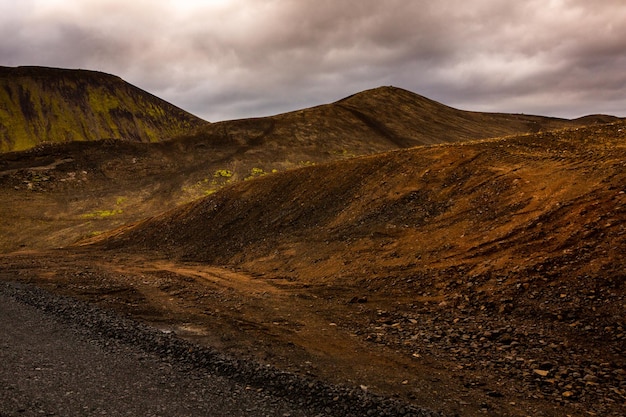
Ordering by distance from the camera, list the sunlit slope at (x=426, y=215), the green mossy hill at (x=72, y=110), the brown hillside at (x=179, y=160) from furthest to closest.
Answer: the green mossy hill at (x=72, y=110)
the brown hillside at (x=179, y=160)
the sunlit slope at (x=426, y=215)

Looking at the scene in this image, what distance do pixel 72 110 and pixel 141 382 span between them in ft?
628

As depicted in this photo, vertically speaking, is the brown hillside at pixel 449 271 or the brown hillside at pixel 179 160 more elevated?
the brown hillside at pixel 179 160

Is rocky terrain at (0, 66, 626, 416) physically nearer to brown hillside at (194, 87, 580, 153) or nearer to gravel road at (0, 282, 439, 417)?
gravel road at (0, 282, 439, 417)

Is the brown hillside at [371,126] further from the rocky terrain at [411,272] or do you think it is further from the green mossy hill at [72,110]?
the green mossy hill at [72,110]

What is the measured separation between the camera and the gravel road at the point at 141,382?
7020 millimetres

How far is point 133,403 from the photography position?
23.8 feet

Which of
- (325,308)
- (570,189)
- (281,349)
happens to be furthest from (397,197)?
(281,349)

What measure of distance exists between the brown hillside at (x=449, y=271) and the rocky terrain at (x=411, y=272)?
0.18ft

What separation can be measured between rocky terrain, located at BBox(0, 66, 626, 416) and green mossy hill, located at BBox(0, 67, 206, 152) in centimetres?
14510

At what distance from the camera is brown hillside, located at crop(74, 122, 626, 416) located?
816 cm

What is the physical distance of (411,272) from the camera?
47.2 ft

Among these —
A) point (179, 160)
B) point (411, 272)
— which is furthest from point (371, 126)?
point (411, 272)

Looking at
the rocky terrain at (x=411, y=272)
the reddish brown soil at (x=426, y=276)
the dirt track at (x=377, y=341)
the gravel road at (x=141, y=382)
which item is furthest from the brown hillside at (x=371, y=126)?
the gravel road at (x=141, y=382)

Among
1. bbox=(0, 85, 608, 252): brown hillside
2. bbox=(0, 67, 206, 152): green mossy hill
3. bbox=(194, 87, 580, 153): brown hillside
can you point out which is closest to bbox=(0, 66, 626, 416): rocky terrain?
bbox=(0, 85, 608, 252): brown hillside
